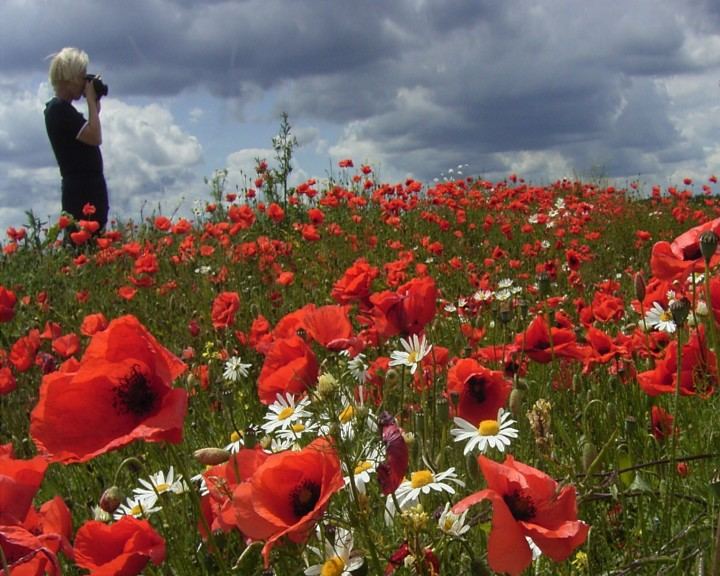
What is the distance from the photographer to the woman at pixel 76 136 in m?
8.39

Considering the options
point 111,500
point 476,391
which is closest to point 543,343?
point 476,391

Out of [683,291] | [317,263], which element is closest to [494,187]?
[317,263]

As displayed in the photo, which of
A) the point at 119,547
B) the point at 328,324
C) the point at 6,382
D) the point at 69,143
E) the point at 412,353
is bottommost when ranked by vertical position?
the point at 6,382

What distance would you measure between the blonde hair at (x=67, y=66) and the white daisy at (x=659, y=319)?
727 centimetres

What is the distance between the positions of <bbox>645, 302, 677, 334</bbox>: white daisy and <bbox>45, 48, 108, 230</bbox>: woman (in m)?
6.57

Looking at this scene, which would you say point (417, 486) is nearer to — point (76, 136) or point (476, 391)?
point (476, 391)

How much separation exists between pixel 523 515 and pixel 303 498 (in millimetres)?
334

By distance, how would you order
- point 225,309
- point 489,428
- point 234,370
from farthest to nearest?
point 225,309, point 234,370, point 489,428

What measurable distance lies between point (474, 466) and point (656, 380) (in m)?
0.60

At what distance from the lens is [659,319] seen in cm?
288

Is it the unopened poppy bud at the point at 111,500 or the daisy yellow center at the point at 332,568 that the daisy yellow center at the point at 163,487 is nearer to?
the unopened poppy bud at the point at 111,500

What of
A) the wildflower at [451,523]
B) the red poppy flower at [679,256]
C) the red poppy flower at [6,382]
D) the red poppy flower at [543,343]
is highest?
the red poppy flower at [679,256]

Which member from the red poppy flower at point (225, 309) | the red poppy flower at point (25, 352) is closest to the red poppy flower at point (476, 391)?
the red poppy flower at point (225, 309)

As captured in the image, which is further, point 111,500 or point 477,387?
point 477,387
